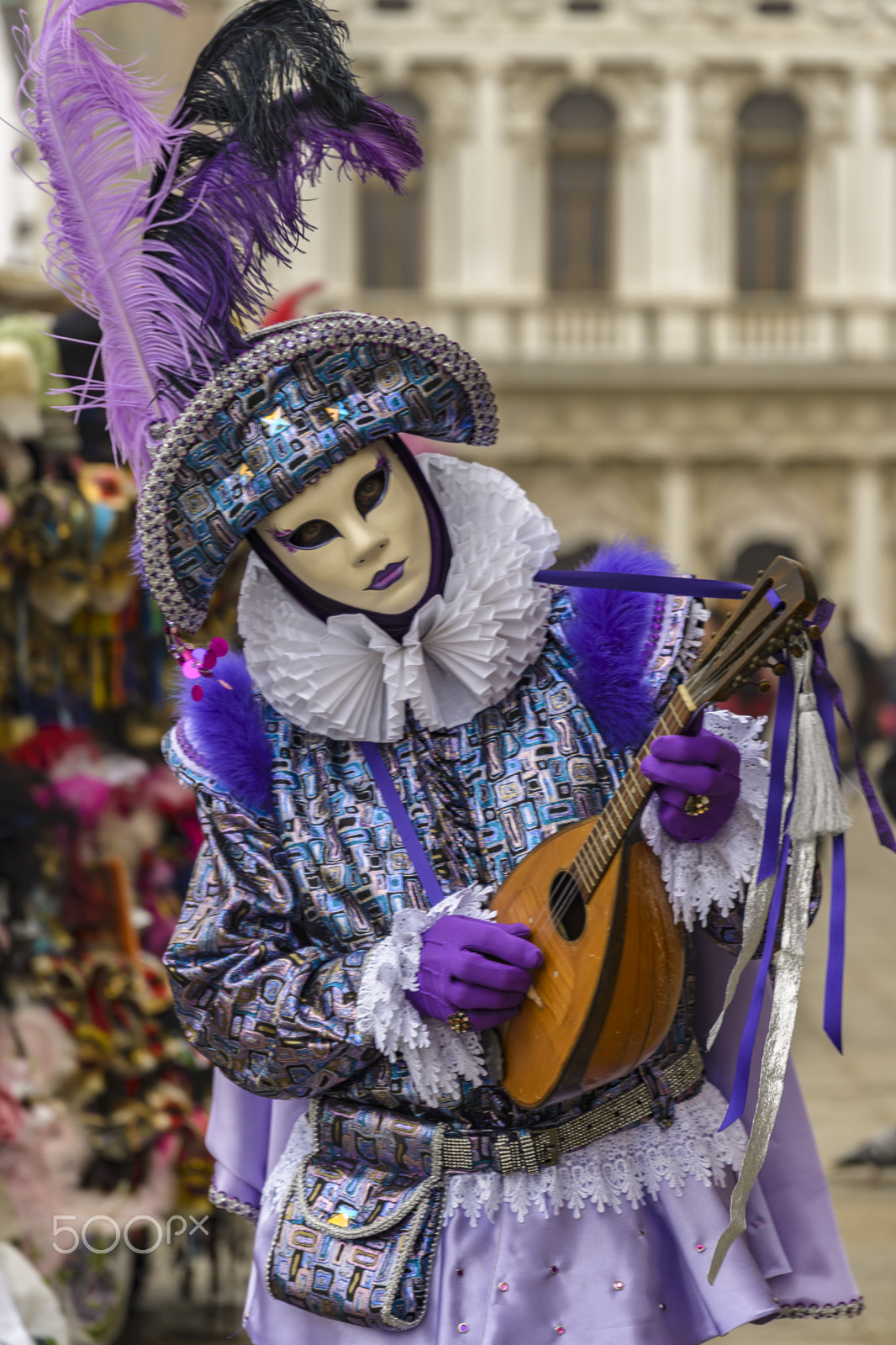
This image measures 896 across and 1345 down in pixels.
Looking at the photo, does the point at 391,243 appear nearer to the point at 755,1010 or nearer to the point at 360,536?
the point at 360,536

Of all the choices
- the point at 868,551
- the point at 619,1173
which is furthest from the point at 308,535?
the point at 868,551

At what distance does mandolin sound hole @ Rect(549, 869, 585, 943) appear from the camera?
5.24 feet

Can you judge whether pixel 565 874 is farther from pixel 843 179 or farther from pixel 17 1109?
pixel 843 179

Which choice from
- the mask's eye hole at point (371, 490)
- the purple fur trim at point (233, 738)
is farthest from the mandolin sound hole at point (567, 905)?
the mask's eye hole at point (371, 490)

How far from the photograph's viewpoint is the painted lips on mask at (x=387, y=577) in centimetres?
173

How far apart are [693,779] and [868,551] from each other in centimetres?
1576

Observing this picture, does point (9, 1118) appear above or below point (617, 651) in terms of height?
below

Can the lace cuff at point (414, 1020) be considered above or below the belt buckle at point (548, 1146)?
above

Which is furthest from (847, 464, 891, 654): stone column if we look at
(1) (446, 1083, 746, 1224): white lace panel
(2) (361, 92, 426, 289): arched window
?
(1) (446, 1083, 746, 1224): white lace panel

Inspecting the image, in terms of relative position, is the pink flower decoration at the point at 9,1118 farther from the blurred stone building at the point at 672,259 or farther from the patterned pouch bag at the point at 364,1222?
the blurred stone building at the point at 672,259

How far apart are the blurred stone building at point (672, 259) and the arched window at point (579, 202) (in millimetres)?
41

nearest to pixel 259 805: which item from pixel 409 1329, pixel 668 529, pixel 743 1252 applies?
pixel 409 1329

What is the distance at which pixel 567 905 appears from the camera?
160 cm

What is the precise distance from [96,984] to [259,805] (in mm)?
1516
